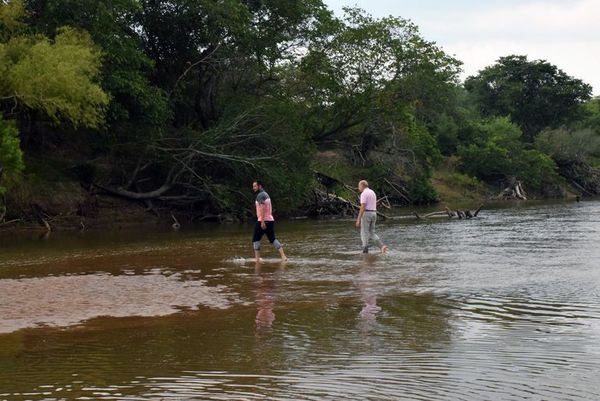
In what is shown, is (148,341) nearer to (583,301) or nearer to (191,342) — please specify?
(191,342)

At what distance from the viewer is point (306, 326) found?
9633mm

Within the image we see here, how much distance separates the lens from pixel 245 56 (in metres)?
39.8

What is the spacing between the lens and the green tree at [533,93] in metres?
86.2

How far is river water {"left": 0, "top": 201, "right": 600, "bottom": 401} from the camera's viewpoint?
678 centimetres

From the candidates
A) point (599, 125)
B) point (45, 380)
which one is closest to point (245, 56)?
point (45, 380)

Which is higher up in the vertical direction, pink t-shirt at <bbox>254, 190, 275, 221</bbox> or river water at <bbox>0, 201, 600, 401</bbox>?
pink t-shirt at <bbox>254, 190, 275, 221</bbox>

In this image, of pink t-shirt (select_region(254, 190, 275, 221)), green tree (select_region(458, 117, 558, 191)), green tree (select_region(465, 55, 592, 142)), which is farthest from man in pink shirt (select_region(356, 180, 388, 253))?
green tree (select_region(465, 55, 592, 142))

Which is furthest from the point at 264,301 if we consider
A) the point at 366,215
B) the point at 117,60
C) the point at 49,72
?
the point at 117,60

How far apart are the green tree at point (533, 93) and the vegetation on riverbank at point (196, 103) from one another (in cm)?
3781

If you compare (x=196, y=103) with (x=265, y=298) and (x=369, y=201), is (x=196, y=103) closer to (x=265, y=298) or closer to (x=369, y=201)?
(x=369, y=201)

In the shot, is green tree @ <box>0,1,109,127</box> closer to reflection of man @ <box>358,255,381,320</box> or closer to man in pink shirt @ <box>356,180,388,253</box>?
man in pink shirt @ <box>356,180,388,253</box>

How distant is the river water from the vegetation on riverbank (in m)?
13.2

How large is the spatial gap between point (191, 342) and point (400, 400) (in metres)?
3.25

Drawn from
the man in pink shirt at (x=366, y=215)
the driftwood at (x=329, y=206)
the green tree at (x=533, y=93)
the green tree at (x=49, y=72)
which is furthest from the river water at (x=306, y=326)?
the green tree at (x=533, y=93)
